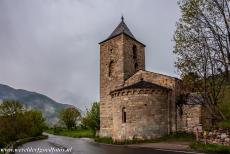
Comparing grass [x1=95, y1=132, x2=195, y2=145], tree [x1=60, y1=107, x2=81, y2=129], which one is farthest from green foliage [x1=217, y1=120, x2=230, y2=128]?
tree [x1=60, y1=107, x2=81, y2=129]

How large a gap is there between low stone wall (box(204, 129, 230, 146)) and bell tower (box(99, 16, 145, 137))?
1403 centimetres

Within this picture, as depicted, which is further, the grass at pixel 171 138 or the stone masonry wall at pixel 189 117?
the stone masonry wall at pixel 189 117

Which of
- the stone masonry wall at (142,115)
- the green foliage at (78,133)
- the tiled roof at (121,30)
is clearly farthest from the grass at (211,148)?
the green foliage at (78,133)

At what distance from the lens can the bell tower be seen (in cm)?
3262

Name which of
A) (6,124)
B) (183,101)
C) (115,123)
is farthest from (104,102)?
(6,124)

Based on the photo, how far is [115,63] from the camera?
3341 cm

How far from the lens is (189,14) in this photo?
1891 centimetres

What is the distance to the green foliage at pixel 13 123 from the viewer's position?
3450cm

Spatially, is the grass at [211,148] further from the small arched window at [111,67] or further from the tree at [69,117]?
the tree at [69,117]

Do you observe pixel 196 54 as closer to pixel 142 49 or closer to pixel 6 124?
pixel 142 49

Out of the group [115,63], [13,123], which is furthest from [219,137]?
[13,123]

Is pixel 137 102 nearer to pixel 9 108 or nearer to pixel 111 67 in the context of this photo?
pixel 111 67

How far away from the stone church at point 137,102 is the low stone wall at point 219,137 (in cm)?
677

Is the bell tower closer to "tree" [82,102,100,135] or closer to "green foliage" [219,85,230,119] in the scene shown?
"tree" [82,102,100,135]
